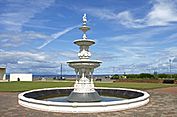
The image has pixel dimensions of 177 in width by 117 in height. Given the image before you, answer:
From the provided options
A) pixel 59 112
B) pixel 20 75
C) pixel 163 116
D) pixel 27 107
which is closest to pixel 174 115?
pixel 163 116

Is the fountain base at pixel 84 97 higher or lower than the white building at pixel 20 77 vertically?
lower

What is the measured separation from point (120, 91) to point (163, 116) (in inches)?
359

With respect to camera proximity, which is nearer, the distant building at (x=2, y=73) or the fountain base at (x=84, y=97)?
the fountain base at (x=84, y=97)

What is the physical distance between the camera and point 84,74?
15.8 metres

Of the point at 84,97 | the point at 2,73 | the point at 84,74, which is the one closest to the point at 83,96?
the point at 84,97

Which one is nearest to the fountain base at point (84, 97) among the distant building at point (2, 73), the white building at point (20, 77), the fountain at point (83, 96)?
the fountain at point (83, 96)

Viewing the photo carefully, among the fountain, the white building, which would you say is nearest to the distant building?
the white building

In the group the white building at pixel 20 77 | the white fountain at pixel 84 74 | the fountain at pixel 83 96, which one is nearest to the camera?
the fountain at pixel 83 96

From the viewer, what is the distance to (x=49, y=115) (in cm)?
1075

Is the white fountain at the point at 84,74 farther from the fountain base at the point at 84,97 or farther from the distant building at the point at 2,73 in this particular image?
the distant building at the point at 2,73

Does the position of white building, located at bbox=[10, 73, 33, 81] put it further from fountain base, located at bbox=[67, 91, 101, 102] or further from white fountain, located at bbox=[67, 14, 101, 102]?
fountain base, located at bbox=[67, 91, 101, 102]

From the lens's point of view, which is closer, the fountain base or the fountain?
the fountain

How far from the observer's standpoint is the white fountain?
15195 millimetres

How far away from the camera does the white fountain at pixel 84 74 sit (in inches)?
598
